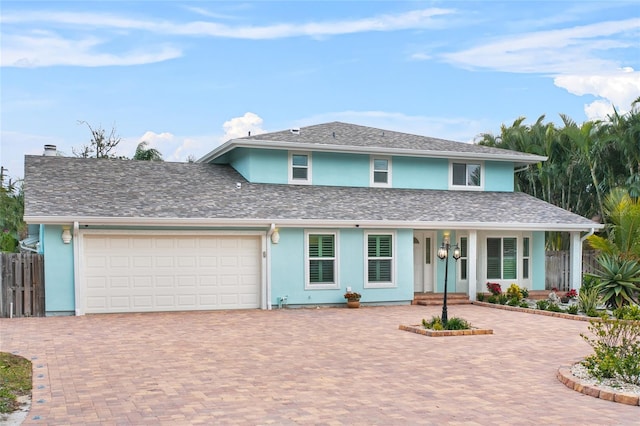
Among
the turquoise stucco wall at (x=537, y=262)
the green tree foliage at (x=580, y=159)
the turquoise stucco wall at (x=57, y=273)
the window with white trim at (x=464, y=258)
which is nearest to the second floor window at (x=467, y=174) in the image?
the window with white trim at (x=464, y=258)

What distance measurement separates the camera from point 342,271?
18906mm

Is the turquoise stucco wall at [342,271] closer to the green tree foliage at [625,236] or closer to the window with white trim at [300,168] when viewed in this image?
the window with white trim at [300,168]

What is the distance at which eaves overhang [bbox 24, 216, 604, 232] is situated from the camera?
1602 centimetres

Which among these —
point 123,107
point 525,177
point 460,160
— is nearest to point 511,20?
point 460,160

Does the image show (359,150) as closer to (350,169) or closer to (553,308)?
(350,169)

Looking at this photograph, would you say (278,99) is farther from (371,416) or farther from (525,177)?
(371,416)

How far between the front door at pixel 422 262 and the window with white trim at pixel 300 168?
4.12m

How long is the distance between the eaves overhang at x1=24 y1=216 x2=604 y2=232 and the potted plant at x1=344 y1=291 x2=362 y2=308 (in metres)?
2.01

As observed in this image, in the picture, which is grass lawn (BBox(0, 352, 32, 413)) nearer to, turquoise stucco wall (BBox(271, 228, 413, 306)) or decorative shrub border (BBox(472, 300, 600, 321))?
turquoise stucco wall (BBox(271, 228, 413, 306))

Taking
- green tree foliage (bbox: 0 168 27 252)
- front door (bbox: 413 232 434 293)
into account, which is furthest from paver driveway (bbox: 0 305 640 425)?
green tree foliage (bbox: 0 168 27 252)

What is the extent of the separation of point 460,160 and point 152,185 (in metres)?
11.0

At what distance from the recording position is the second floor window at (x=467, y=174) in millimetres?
23219

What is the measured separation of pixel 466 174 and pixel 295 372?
15592mm

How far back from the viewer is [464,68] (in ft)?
87.2
